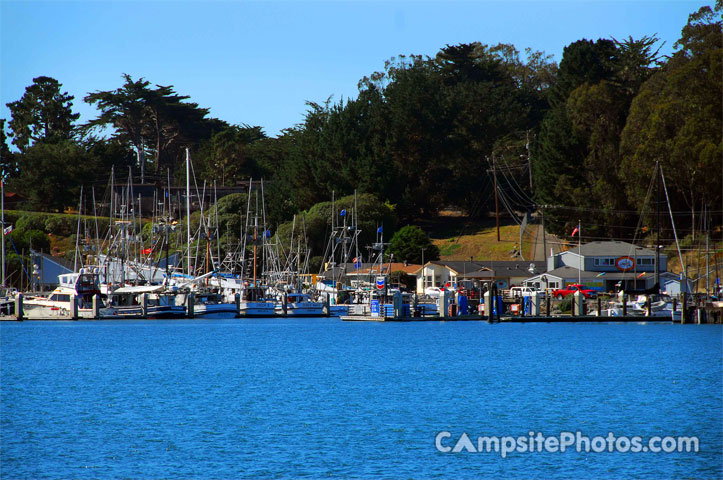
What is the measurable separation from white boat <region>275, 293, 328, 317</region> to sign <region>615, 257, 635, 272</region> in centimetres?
2906

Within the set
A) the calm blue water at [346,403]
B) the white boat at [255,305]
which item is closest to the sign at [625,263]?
the calm blue water at [346,403]

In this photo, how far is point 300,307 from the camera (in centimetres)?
9794

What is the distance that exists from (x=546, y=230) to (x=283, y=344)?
174ft

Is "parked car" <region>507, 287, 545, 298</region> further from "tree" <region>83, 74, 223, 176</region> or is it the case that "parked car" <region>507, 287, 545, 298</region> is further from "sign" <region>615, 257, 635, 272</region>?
"tree" <region>83, 74, 223, 176</region>

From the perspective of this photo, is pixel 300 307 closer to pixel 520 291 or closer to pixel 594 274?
pixel 520 291

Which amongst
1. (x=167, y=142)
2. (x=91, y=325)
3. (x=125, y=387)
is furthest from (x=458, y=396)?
(x=167, y=142)

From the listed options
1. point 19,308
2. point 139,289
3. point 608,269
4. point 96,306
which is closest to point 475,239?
point 608,269

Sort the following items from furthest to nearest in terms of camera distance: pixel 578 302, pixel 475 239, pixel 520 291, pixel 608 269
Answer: pixel 475 239, pixel 608 269, pixel 520 291, pixel 578 302

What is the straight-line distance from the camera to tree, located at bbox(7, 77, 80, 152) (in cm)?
16350

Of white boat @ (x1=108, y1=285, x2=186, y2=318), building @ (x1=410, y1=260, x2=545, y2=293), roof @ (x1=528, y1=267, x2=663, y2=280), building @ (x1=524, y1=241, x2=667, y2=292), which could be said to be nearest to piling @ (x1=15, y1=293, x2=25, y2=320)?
white boat @ (x1=108, y1=285, x2=186, y2=318)

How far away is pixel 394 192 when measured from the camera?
130750mm

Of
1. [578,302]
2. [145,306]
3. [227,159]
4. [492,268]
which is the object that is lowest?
[145,306]

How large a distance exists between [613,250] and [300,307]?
3147cm

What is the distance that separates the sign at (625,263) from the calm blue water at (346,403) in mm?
21366
